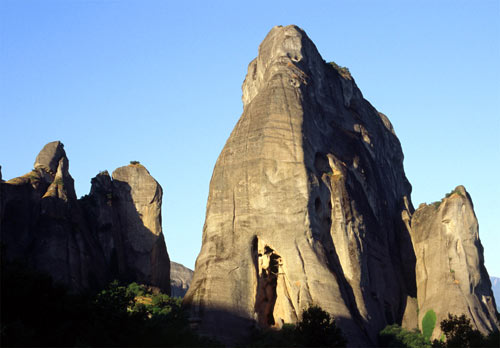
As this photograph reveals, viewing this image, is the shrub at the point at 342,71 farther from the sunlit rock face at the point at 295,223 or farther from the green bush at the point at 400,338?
the green bush at the point at 400,338

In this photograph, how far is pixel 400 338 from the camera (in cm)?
5250

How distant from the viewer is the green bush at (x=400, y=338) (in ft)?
170

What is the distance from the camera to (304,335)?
4275cm

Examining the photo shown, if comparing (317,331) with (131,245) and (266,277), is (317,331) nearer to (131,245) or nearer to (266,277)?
(266,277)

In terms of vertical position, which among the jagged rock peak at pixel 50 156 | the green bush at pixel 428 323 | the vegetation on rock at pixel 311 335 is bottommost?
the vegetation on rock at pixel 311 335

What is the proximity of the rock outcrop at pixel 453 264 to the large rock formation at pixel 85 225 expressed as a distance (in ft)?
69.1

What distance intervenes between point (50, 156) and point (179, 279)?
2201 inches

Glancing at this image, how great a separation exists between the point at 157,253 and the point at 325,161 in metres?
16.7

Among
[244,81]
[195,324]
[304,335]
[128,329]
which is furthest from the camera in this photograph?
[244,81]

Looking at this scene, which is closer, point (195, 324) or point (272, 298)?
point (195, 324)

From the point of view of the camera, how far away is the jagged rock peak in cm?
6337

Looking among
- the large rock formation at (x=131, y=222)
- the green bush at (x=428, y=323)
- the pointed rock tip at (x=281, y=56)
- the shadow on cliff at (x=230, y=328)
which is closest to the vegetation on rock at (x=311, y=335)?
the shadow on cliff at (x=230, y=328)

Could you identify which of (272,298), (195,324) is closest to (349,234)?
(272,298)

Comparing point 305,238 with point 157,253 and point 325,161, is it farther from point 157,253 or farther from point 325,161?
point 157,253
